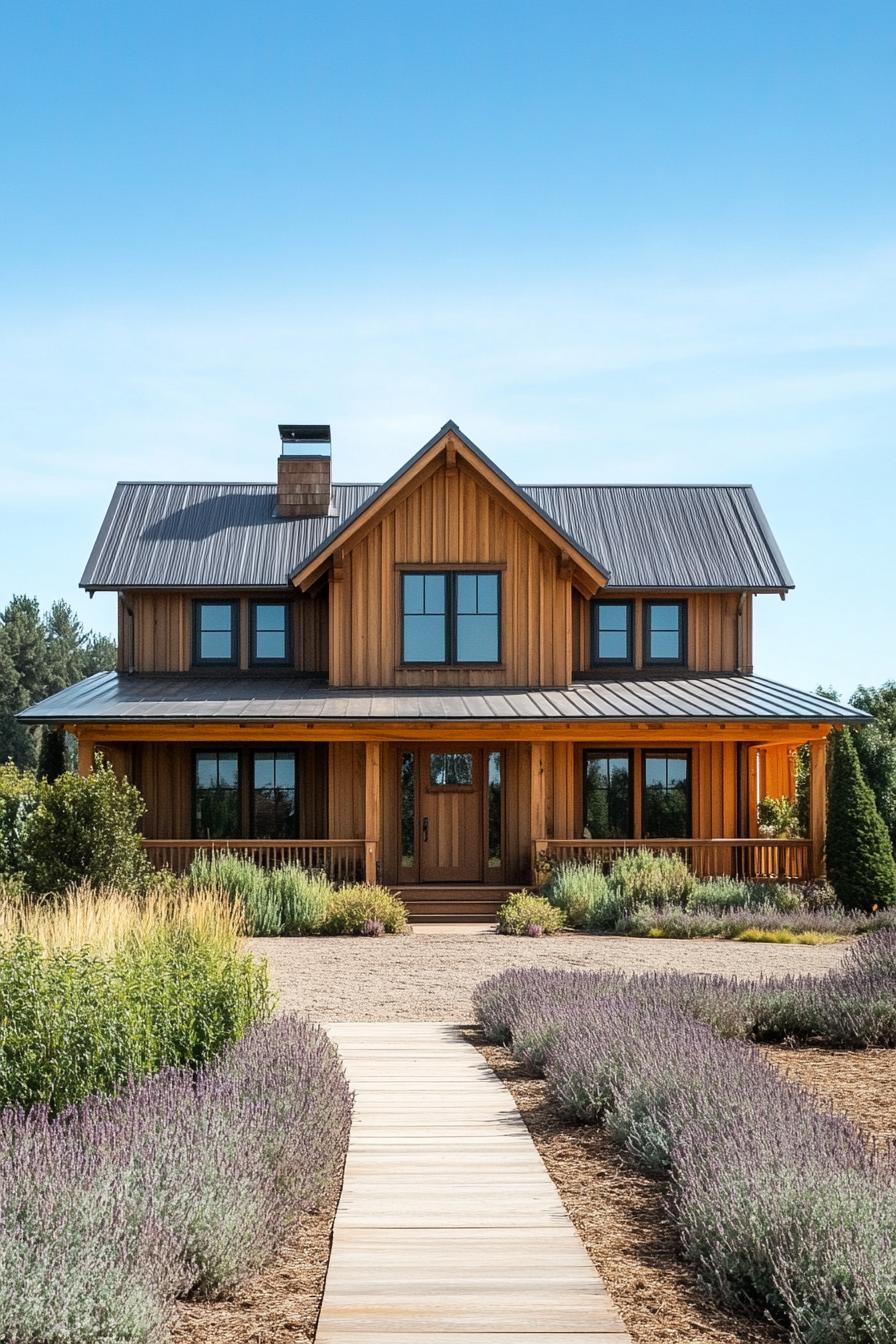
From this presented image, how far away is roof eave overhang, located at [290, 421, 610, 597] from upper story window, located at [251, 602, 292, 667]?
2.05 m

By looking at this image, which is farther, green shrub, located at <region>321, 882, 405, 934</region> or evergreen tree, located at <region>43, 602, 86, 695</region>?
evergreen tree, located at <region>43, 602, 86, 695</region>

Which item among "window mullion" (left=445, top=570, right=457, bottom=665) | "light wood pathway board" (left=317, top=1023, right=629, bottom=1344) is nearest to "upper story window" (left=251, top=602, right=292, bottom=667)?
"window mullion" (left=445, top=570, right=457, bottom=665)

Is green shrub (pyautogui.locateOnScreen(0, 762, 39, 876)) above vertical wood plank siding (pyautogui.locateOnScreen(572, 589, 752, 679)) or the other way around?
the other way around

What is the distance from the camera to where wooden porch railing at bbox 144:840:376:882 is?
20.9m

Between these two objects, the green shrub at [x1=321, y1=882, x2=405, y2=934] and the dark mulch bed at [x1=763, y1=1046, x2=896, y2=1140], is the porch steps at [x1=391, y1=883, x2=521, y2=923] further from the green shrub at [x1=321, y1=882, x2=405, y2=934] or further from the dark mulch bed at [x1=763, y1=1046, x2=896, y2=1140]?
the dark mulch bed at [x1=763, y1=1046, x2=896, y2=1140]

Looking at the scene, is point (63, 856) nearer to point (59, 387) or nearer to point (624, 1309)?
point (59, 387)

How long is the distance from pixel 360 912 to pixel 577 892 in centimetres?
343

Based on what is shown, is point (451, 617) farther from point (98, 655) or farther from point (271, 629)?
point (98, 655)

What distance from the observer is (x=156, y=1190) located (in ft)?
16.1

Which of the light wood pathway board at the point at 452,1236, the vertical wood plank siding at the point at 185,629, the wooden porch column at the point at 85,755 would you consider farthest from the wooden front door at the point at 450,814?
the light wood pathway board at the point at 452,1236

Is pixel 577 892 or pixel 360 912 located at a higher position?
pixel 577 892

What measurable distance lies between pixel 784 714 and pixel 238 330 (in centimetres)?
1043

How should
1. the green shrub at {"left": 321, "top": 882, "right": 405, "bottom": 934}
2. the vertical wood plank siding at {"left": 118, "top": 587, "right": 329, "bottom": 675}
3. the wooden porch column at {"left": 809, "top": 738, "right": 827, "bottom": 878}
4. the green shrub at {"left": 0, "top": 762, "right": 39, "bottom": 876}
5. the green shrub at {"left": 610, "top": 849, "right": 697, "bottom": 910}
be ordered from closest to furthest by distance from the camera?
1. the green shrub at {"left": 321, "top": 882, "right": 405, "bottom": 934}
2. the green shrub at {"left": 610, "top": 849, "right": 697, "bottom": 910}
3. the green shrub at {"left": 0, "top": 762, "right": 39, "bottom": 876}
4. the wooden porch column at {"left": 809, "top": 738, "right": 827, "bottom": 878}
5. the vertical wood plank siding at {"left": 118, "top": 587, "right": 329, "bottom": 675}

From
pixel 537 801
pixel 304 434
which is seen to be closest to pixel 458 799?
pixel 537 801
